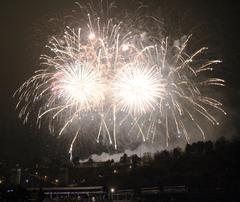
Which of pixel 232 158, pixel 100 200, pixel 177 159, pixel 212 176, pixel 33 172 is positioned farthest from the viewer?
pixel 33 172

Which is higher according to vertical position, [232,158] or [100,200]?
[232,158]

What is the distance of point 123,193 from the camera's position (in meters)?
61.7

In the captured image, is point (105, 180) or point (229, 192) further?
point (105, 180)

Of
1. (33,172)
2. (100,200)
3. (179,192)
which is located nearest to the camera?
(100,200)

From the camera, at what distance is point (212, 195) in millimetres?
64250

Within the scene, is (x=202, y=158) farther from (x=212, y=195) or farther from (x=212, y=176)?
(x=212, y=195)

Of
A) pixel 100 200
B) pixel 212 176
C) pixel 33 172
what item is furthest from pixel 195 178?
pixel 33 172

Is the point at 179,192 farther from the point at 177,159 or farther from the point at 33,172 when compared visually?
the point at 33,172

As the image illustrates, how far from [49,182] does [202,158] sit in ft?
110

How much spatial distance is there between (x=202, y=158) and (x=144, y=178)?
42.4ft

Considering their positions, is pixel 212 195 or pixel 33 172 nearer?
pixel 212 195

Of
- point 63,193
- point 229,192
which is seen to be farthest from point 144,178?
point 63,193

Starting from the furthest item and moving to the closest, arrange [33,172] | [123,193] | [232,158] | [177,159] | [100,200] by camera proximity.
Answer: [33,172] < [177,159] < [232,158] < [123,193] < [100,200]

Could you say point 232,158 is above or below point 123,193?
above
